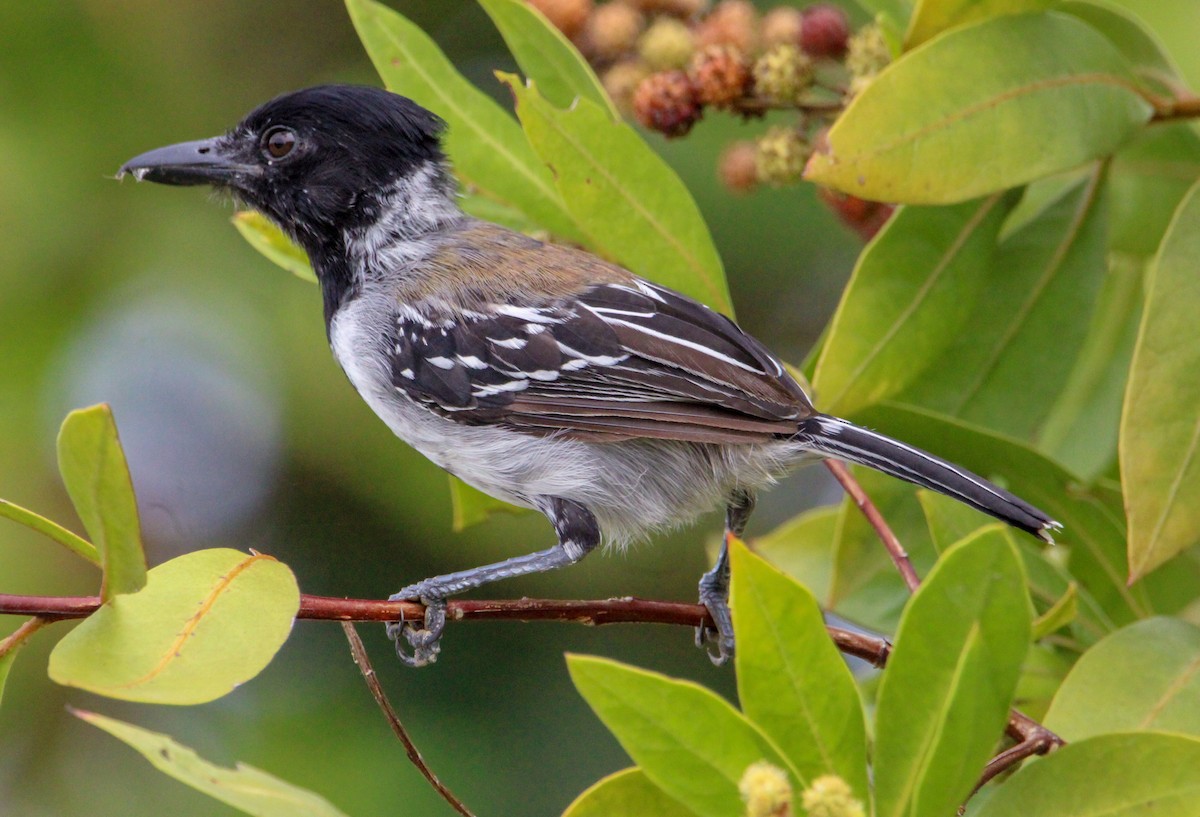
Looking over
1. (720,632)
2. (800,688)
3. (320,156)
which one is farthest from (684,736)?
(320,156)

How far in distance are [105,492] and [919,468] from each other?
152cm

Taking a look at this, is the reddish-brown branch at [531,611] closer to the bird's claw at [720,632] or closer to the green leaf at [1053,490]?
the bird's claw at [720,632]

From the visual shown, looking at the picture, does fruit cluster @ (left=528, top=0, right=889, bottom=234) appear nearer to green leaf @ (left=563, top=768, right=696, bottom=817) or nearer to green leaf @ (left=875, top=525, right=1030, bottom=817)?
green leaf @ (left=875, top=525, right=1030, bottom=817)

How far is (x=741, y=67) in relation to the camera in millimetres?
2930

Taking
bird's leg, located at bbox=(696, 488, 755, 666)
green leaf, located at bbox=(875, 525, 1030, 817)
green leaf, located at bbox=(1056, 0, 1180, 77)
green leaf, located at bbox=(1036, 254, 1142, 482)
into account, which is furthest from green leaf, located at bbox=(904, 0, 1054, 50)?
green leaf, located at bbox=(875, 525, 1030, 817)

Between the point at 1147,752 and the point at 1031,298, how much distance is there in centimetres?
152

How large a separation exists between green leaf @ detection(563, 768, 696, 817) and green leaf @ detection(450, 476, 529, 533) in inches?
52.2

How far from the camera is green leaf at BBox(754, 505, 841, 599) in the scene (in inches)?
124

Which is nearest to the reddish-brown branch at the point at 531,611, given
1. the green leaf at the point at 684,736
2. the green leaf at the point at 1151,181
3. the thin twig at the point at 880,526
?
the thin twig at the point at 880,526

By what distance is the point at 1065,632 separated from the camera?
8.91 ft

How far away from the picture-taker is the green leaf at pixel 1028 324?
2.96 m

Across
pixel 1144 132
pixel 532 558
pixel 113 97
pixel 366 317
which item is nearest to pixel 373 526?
pixel 366 317

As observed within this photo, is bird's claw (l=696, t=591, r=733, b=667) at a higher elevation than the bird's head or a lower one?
lower

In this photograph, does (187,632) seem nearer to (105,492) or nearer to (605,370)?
(105,492)
